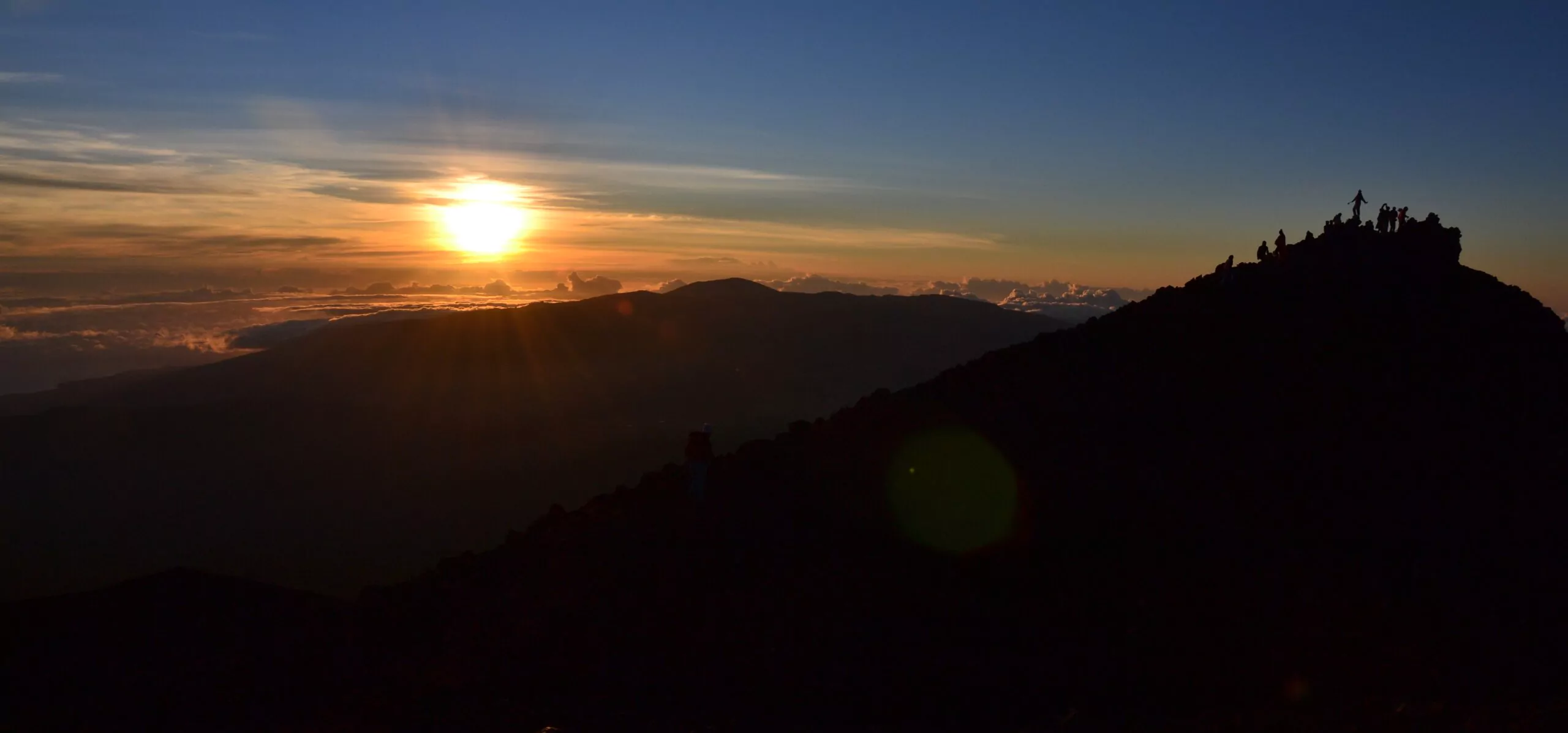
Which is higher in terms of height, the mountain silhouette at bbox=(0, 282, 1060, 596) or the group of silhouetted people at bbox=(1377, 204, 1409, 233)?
the group of silhouetted people at bbox=(1377, 204, 1409, 233)

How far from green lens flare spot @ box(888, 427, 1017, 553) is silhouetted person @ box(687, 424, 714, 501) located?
13.0 feet

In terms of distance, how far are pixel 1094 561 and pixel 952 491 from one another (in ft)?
12.0

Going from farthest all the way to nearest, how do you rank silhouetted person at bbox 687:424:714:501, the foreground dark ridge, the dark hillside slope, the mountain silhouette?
the mountain silhouette, silhouetted person at bbox 687:424:714:501, the dark hillside slope, the foreground dark ridge

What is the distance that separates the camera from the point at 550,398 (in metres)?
193

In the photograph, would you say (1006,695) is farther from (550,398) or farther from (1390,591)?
(550,398)

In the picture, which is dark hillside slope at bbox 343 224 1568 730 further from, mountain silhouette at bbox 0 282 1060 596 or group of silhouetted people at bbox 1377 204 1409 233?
mountain silhouette at bbox 0 282 1060 596

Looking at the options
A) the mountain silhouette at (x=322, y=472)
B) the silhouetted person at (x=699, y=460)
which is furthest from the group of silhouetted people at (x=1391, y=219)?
the mountain silhouette at (x=322, y=472)

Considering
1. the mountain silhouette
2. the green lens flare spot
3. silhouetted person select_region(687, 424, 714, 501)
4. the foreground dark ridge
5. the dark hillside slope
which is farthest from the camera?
the mountain silhouette

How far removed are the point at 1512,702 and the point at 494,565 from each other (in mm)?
18049

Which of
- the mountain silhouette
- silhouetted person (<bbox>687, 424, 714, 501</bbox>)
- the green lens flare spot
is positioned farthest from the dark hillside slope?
the mountain silhouette

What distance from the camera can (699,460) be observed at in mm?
21578

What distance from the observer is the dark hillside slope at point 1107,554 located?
14727 mm

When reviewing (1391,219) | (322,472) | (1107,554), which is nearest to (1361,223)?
(1391,219)

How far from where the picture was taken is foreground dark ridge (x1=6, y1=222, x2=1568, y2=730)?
14.6m
